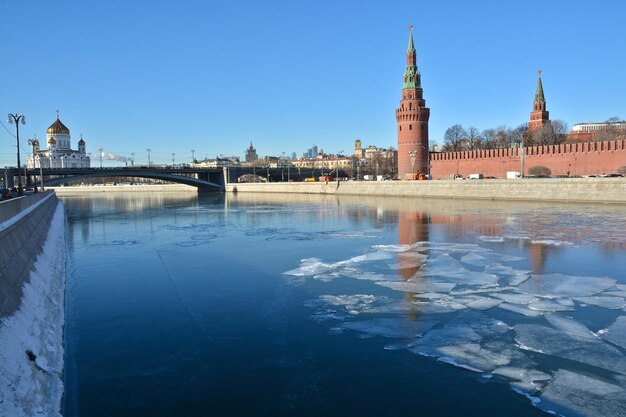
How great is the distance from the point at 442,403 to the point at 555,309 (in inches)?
144

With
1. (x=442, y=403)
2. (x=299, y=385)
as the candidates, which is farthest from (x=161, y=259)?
(x=442, y=403)

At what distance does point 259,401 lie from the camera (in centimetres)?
516

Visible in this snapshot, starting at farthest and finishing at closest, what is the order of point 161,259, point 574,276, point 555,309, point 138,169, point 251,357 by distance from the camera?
point 138,169 < point 161,259 < point 574,276 < point 555,309 < point 251,357

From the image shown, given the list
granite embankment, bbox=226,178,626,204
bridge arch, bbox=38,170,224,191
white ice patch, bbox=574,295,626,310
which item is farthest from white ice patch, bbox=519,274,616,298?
bridge arch, bbox=38,170,224,191

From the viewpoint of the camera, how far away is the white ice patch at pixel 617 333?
20.8ft

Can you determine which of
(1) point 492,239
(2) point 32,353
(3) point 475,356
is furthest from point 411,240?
(2) point 32,353

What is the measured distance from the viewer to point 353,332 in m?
7.08

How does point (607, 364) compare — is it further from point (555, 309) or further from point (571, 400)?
point (555, 309)

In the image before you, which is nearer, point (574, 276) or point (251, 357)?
point (251, 357)

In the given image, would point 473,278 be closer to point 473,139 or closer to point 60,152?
point 473,139

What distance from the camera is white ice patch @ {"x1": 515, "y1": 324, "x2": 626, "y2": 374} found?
18.8 ft

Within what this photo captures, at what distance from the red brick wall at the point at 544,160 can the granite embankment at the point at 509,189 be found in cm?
1127

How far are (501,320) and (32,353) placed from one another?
19.6 ft

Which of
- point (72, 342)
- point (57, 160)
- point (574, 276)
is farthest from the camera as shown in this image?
point (57, 160)
